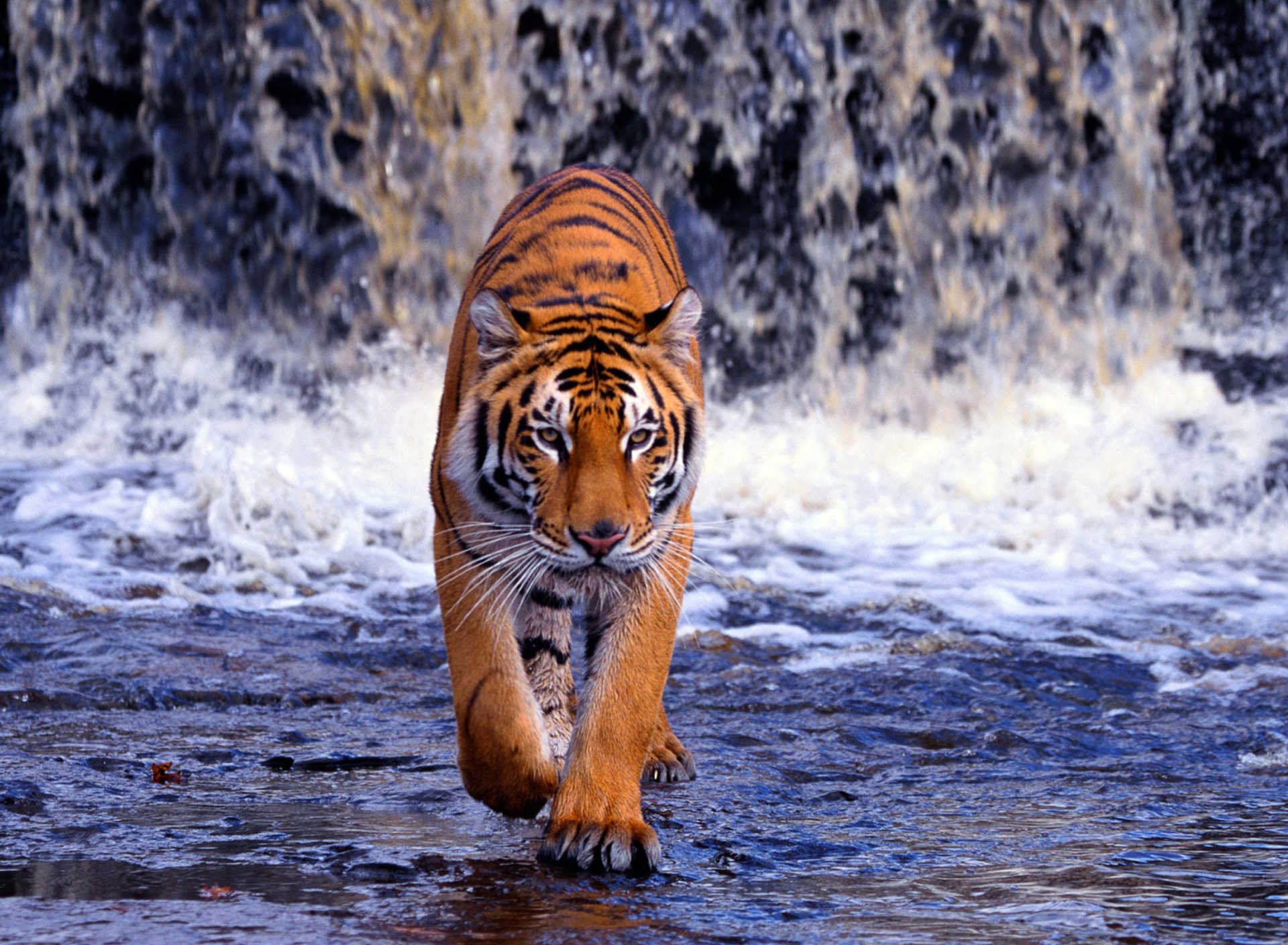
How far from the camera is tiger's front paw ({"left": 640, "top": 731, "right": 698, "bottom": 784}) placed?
332 centimetres

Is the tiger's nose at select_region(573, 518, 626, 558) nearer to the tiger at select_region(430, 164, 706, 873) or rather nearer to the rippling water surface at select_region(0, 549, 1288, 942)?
the tiger at select_region(430, 164, 706, 873)

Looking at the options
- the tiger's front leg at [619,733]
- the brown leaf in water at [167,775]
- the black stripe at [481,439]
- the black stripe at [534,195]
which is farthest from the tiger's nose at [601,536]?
the black stripe at [534,195]

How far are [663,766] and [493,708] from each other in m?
0.62

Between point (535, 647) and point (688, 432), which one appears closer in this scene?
point (688, 432)

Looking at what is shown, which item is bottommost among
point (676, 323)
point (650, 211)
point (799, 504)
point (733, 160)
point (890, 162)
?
point (676, 323)

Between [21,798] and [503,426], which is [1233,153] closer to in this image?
[503,426]

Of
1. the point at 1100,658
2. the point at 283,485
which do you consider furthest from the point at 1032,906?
the point at 283,485

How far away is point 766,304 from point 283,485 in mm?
4377

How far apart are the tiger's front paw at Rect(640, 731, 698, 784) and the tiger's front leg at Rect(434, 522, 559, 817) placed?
0.40 meters

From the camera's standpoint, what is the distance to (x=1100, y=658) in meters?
5.27

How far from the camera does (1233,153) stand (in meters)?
11.0

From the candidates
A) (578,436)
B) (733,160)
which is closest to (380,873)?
(578,436)

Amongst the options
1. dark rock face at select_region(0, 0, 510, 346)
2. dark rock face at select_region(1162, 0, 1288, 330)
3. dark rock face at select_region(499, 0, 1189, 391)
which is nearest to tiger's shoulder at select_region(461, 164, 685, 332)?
dark rock face at select_region(0, 0, 510, 346)

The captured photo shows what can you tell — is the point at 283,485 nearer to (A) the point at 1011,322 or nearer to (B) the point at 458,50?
(B) the point at 458,50
